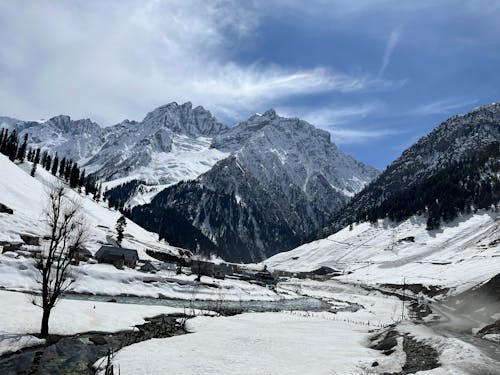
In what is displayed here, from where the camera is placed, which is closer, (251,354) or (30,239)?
(251,354)

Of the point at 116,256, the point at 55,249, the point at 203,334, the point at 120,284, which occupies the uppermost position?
the point at 116,256

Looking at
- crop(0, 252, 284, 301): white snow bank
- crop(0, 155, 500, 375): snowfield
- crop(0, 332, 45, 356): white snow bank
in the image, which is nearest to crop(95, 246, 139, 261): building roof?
crop(0, 155, 500, 375): snowfield

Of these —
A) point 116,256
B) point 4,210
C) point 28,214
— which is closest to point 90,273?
point 116,256

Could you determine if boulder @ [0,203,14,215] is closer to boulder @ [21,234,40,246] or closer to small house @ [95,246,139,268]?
boulder @ [21,234,40,246]

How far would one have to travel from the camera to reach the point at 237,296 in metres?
106

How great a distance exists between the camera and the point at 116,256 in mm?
108750

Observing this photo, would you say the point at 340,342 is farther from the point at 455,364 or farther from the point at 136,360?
the point at 136,360

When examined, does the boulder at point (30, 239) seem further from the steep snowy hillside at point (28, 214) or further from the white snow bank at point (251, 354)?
the white snow bank at point (251, 354)

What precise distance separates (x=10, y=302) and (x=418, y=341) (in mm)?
40000

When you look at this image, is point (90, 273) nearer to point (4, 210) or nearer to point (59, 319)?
point (59, 319)

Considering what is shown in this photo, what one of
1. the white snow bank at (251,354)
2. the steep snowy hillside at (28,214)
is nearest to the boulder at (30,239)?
the steep snowy hillside at (28,214)

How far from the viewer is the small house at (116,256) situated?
10500 cm

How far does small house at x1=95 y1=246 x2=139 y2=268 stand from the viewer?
105 m

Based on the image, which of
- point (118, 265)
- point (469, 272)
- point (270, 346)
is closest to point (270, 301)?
point (118, 265)
